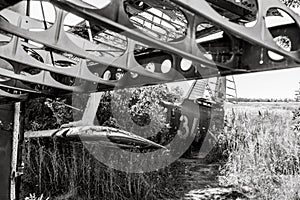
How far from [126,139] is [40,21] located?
7.65ft

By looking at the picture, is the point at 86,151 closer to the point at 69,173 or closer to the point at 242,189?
the point at 69,173

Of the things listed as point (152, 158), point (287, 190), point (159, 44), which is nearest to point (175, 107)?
point (152, 158)

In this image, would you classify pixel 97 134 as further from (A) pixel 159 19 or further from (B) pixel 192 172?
(B) pixel 192 172

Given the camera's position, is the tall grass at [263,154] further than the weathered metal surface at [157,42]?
Yes

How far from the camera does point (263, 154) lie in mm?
8273

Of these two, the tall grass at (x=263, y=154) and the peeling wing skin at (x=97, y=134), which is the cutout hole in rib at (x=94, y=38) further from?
the tall grass at (x=263, y=154)

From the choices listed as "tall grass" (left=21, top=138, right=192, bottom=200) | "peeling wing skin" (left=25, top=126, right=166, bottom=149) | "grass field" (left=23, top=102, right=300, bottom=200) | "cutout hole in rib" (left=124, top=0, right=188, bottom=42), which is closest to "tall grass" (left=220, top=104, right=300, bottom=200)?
"grass field" (left=23, top=102, right=300, bottom=200)

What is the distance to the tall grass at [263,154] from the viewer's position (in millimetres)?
7641

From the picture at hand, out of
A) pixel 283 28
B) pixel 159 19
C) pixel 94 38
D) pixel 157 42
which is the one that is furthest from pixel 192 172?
pixel 157 42

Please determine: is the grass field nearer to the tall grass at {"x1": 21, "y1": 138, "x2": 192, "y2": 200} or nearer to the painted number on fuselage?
the tall grass at {"x1": 21, "y1": 138, "x2": 192, "y2": 200}

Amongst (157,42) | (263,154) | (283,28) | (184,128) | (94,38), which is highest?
(94,38)

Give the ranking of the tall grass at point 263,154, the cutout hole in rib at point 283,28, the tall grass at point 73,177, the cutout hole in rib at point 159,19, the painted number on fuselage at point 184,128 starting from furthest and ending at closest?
the painted number on fuselage at point 184,128 → the tall grass at point 263,154 → the tall grass at point 73,177 → the cutout hole in rib at point 159,19 → the cutout hole in rib at point 283,28

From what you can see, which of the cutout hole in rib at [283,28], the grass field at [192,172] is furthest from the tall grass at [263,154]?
the cutout hole in rib at [283,28]

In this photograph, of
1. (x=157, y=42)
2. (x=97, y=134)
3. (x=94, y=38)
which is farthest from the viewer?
(x=97, y=134)
